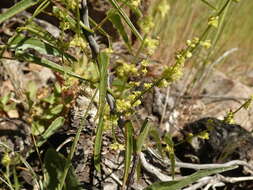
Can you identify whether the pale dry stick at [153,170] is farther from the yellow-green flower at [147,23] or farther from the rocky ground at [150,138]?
the yellow-green flower at [147,23]

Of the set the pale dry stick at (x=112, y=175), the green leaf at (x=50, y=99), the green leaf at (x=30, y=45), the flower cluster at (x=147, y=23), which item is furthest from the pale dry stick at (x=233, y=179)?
the flower cluster at (x=147, y=23)

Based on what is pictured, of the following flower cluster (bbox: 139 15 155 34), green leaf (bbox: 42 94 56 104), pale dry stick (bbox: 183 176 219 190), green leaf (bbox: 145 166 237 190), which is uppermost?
green leaf (bbox: 42 94 56 104)

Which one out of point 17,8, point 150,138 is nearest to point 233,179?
point 150,138

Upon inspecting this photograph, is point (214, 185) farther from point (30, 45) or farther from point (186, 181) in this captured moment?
point (30, 45)

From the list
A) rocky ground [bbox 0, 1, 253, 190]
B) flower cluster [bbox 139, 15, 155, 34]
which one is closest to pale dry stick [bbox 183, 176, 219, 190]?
rocky ground [bbox 0, 1, 253, 190]

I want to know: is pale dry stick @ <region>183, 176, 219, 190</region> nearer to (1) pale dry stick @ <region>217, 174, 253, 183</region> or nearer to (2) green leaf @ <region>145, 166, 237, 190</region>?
(1) pale dry stick @ <region>217, 174, 253, 183</region>

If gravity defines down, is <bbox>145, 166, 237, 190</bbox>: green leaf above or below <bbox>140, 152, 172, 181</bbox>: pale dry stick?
below

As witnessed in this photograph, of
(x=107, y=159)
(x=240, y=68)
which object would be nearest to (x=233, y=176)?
(x=107, y=159)

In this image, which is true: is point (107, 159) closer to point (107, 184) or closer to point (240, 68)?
point (107, 184)

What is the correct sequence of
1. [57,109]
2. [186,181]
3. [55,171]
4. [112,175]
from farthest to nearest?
[57,109], [112,175], [55,171], [186,181]
